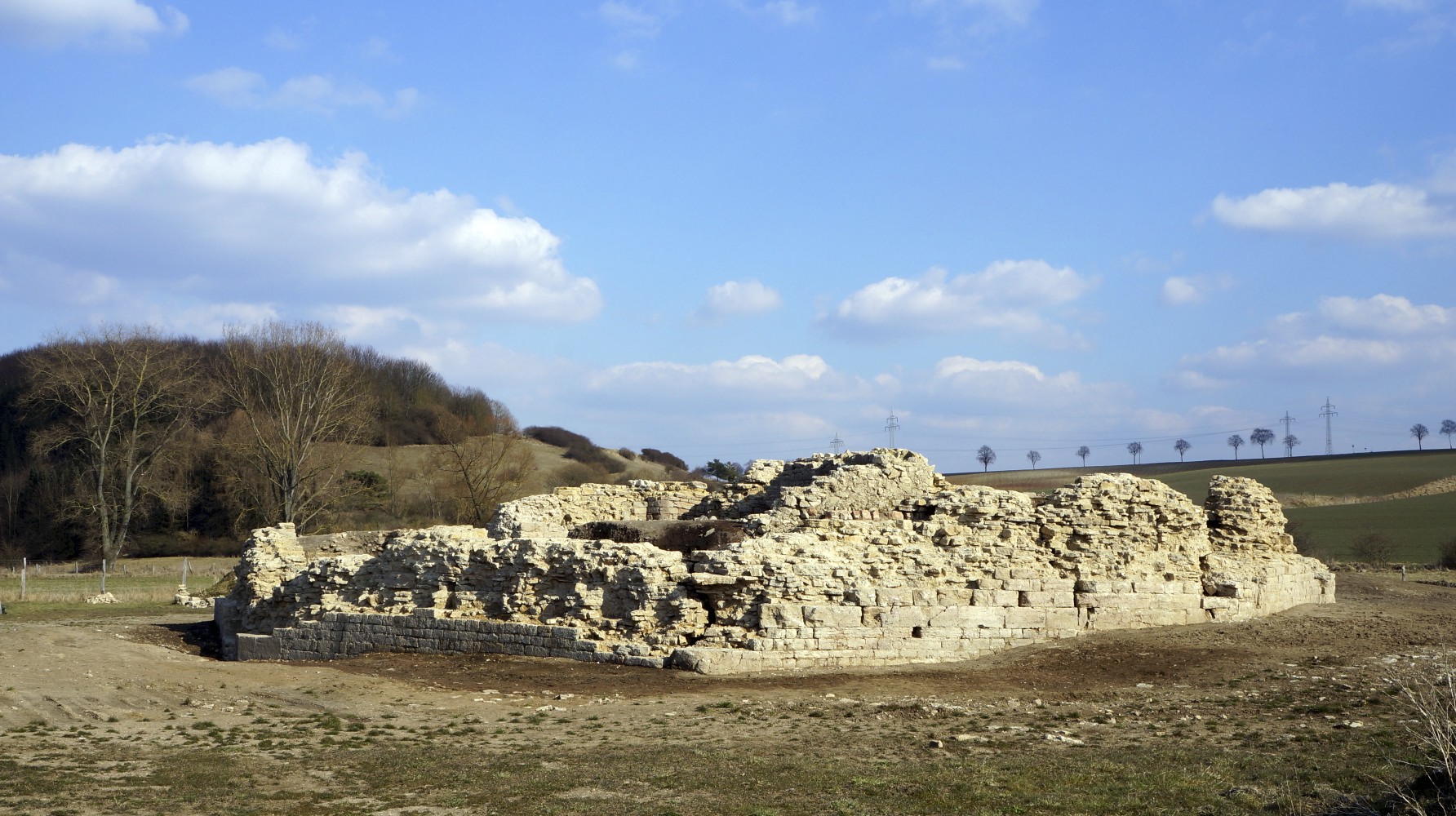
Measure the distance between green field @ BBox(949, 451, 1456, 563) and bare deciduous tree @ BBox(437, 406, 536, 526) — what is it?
695 inches

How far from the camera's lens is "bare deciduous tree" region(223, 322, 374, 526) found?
38.5 m

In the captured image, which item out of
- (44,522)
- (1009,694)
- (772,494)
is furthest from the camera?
(44,522)

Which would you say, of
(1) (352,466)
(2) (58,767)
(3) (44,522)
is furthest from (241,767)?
(3) (44,522)

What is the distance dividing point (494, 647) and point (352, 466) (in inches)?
1344

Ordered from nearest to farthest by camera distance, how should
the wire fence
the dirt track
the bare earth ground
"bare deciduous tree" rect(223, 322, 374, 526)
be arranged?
1. the bare earth ground
2. the dirt track
3. the wire fence
4. "bare deciduous tree" rect(223, 322, 374, 526)

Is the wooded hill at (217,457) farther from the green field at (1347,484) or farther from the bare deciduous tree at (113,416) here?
the green field at (1347,484)

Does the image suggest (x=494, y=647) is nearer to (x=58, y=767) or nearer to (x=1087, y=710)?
(x=58, y=767)

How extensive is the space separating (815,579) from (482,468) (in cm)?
3132

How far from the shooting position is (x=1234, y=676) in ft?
42.6

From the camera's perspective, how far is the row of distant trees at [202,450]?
39.5m

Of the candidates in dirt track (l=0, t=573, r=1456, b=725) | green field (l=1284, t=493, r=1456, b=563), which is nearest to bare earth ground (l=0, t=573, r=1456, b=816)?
dirt track (l=0, t=573, r=1456, b=725)

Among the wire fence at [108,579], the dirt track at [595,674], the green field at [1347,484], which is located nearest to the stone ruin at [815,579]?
the dirt track at [595,674]

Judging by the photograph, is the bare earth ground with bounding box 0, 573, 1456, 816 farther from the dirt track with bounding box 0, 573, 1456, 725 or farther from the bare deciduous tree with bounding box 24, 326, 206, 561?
the bare deciduous tree with bounding box 24, 326, 206, 561

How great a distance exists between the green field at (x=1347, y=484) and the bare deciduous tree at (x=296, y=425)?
23069mm
